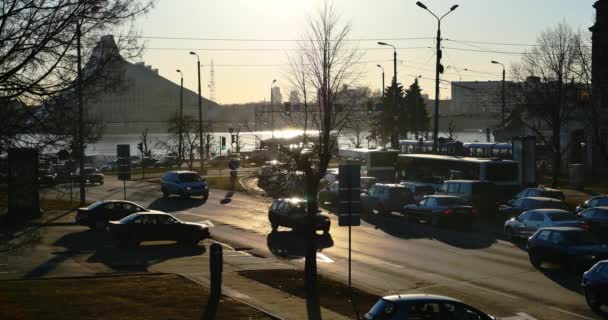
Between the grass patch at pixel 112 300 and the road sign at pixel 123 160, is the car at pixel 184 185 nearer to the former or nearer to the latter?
the road sign at pixel 123 160

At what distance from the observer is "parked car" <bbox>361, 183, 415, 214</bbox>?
41469 mm

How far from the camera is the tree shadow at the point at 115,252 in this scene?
86.8 ft

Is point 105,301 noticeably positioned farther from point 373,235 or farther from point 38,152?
point 373,235

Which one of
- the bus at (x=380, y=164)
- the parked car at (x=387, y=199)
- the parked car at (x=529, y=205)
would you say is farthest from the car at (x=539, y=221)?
the bus at (x=380, y=164)

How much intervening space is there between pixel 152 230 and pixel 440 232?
12.2 metres

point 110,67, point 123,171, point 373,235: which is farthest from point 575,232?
point 123,171

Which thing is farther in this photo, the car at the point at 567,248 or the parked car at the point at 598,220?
the parked car at the point at 598,220

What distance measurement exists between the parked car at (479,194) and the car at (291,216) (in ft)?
30.2

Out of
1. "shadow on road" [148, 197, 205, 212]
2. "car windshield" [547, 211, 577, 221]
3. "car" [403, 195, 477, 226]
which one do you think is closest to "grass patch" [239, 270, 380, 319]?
"car windshield" [547, 211, 577, 221]

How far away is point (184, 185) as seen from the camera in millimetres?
51250

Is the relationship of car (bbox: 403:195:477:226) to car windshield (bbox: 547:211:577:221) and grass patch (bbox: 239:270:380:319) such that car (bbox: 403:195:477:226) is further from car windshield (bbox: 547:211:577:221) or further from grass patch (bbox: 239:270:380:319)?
grass patch (bbox: 239:270:380:319)

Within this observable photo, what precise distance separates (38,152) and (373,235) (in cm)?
2219

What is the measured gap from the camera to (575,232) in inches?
952

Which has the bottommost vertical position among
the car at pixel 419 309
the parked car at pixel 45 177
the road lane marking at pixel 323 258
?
the road lane marking at pixel 323 258
